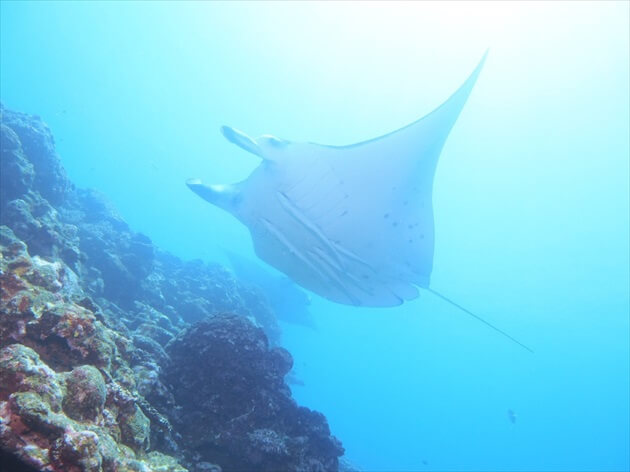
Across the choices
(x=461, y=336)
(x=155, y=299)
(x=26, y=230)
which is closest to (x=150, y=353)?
(x=26, y=230)

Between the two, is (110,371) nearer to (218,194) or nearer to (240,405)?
(240,405)

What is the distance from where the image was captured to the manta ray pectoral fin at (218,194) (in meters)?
5.01

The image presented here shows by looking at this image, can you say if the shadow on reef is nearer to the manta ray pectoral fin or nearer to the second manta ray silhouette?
the second manta ray silhouette

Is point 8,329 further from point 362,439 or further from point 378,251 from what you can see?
point 362,439

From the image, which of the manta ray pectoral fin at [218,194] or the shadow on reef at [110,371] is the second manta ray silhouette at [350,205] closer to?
the manta ray pectoral fin at [218,194]

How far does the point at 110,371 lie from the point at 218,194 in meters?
2.36

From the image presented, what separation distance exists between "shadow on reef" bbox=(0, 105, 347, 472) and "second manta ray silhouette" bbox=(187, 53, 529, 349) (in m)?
1.43

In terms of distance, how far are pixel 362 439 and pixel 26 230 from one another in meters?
61.0

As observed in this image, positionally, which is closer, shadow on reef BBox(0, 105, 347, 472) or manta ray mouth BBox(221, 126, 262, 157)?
shadow on reef BBox(0, 105, 347, 472)

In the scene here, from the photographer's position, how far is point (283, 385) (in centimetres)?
572

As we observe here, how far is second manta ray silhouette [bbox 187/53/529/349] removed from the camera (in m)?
4.86

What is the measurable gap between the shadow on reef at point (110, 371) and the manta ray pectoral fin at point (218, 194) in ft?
5.20

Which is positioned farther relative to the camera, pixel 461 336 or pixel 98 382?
pixel 461 336

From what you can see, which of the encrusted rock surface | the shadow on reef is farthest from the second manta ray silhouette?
the shadow on reef
